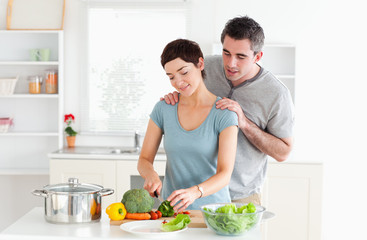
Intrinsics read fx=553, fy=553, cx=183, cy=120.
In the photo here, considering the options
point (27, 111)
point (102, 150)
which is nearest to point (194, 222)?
point (102, 150)

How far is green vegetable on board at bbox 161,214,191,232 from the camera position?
2088 mm

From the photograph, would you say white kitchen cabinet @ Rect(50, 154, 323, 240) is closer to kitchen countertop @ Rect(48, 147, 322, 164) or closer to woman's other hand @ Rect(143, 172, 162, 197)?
kitchen countertop @ Rect(48, 147, 322, 164)

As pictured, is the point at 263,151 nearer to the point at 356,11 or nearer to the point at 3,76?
the point at 356,11

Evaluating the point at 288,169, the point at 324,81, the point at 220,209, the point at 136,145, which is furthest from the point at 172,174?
the point at 324,81

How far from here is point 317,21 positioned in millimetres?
4656

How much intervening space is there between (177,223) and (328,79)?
2.94 m

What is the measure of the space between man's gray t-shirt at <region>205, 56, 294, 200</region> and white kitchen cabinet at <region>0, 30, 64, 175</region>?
2.39 m

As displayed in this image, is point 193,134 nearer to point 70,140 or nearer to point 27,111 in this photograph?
point 70,140

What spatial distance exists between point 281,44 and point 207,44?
0.62 meters

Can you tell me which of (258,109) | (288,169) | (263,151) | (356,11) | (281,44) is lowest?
(288,169)

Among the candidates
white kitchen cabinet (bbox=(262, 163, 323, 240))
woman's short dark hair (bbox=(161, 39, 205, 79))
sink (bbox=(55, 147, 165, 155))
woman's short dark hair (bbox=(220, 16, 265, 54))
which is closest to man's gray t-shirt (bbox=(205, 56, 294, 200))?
woman's short dark hair (bbox=(220, 16, 265, 54))

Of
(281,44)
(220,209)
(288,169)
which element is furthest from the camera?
(281,44)

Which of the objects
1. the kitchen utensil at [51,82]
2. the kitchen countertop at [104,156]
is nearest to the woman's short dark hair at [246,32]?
the kitchen countertop at [104,156]

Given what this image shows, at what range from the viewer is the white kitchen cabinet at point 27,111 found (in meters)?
4.79
